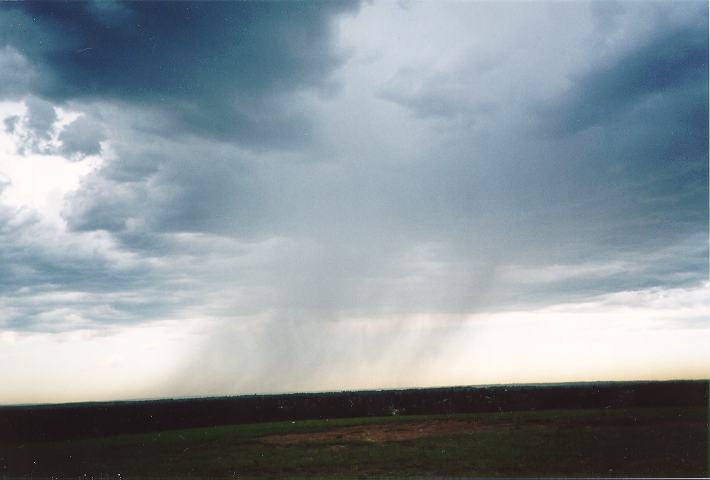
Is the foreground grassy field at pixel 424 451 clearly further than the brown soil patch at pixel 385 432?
No

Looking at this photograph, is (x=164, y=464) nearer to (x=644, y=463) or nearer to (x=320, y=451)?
(x=320, y=451)

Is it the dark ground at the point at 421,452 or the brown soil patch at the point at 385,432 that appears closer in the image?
the dark ground at the point at 421,452

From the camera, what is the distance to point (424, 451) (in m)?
32.4

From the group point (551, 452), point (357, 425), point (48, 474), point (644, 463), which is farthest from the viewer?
point (357, 425)

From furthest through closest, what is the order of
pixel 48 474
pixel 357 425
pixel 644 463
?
pixel 357 425, pixel 48 474, pixel 644 463

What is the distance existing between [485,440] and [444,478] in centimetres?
1294

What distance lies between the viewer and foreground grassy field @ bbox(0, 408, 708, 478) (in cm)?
2602

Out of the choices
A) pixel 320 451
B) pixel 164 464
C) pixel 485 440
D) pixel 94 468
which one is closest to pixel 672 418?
pixel 485 440

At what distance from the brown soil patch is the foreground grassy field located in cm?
9

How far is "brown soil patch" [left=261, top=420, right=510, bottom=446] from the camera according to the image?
1606 inches

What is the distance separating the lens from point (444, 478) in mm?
23344

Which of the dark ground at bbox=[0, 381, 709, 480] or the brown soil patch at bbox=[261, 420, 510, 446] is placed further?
the brown soil patch at bbox=[261, 420, 510, 446]

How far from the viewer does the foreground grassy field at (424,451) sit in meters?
26.0

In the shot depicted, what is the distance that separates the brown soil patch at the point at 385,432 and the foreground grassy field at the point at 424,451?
0.09m
